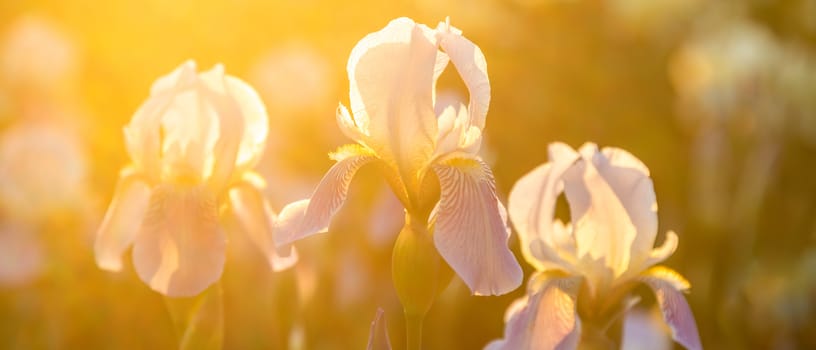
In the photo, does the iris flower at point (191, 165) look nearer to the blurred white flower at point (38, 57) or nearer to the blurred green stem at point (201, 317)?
the blurred green stem at point (201, 317)

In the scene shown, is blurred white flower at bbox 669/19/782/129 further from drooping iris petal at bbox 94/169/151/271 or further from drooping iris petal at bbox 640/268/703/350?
drooping iris petal at bbox 94/169/151/271

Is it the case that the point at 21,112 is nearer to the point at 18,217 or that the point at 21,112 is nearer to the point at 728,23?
the point at 18,217

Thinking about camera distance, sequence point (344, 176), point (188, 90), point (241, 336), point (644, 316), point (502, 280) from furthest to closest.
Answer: point (241, 336)
point (644, 316)
point (188, 90)
point (344, 176)
point (502, 280)

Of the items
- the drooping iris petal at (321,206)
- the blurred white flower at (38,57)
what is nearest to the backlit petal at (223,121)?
the drooping iris petal at (321,206)

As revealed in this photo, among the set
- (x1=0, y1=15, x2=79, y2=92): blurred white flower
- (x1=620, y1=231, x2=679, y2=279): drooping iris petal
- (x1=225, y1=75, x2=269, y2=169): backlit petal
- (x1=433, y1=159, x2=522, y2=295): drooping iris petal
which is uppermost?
(x1=0, y1=15, x2=79, y2=92): blurred white flower

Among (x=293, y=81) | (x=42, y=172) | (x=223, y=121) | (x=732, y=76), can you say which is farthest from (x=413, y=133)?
(x=732, y=76)

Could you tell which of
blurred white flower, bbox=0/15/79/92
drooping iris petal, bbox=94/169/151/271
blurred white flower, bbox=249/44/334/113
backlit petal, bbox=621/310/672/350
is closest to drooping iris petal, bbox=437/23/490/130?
drooping iris petal, bbox=94/169/151/271

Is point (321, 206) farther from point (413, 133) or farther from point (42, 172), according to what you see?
point (42, 172)

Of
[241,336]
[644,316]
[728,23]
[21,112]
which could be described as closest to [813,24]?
[728,23]
